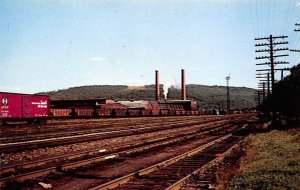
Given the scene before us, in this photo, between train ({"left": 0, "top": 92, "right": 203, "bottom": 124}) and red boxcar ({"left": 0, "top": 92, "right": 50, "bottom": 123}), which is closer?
red boxcar ({"left": 0, "top": 92, "right": 50, "bottom": 123})

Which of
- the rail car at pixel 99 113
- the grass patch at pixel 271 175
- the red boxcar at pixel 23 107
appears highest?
the red boxcar at pixel 23 107

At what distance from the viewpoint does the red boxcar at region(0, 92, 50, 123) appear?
30688mm

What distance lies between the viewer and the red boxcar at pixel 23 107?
30688mm

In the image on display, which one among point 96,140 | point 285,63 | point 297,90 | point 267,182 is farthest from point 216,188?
point 285,63

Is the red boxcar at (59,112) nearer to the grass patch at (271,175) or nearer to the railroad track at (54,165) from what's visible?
the railroad track at (54,165)

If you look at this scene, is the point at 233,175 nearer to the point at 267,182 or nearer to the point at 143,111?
the point at 267,182

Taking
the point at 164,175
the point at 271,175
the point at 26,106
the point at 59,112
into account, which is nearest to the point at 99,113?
the point at 59,112

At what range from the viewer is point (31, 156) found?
14805 millimetres

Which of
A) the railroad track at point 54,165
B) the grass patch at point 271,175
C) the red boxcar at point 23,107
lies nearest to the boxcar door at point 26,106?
the red boxcar at point 23,107

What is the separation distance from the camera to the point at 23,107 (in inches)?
1296

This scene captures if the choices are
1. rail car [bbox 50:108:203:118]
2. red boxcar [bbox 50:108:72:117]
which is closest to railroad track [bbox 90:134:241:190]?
red boxcar [bbox 50:108:72:117]

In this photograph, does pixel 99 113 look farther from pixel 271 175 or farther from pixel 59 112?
pixel 271 175

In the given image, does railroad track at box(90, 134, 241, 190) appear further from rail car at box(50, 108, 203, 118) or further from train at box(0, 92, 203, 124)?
rail car at box(50, 108, 203, 118)

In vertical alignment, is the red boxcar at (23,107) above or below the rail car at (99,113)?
above
